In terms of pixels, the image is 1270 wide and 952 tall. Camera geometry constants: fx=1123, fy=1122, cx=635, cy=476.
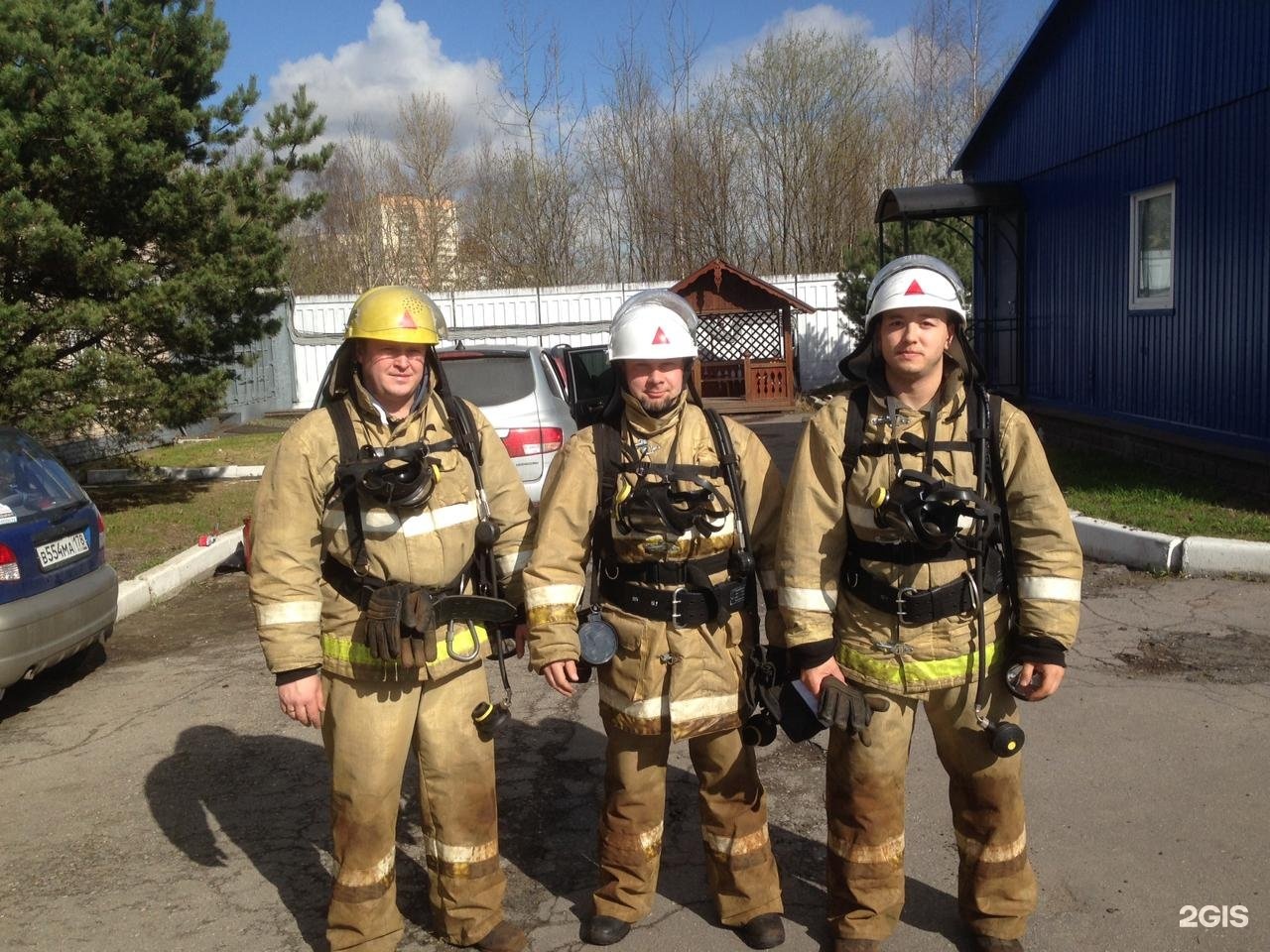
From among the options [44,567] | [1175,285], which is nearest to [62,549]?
[44,567]

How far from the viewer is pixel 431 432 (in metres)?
3.43

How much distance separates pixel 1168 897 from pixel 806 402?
20.1 metres

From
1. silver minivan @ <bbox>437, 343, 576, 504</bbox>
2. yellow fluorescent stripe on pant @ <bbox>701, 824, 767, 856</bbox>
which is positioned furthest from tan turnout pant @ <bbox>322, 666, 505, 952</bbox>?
silver minivan @ <bbox>437, 343, 576, 504</bbox>

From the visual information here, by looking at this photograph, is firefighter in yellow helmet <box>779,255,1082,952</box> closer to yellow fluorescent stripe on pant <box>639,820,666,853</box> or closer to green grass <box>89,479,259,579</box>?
yellow fluorescent stripe on pant <box>639,820,666,853</box>

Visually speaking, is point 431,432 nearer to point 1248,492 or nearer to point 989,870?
point 989,870

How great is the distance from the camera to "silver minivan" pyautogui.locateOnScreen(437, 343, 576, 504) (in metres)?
9.09

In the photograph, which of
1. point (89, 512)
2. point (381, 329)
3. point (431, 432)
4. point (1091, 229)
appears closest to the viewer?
point (381, 329)

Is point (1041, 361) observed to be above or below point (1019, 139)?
below

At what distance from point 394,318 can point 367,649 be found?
0.96 metres

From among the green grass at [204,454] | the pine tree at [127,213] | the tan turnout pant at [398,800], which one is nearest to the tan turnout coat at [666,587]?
the tan turnout pant at [398,800]

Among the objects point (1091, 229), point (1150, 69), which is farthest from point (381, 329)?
point (1091, 229)

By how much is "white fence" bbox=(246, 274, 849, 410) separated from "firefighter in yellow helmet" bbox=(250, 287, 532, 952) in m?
22.9

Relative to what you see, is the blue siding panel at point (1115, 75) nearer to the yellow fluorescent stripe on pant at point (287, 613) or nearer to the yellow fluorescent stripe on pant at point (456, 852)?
the yellow fluorescent stripe on pant at point (456, 852)

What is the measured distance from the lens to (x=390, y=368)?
128 inches
